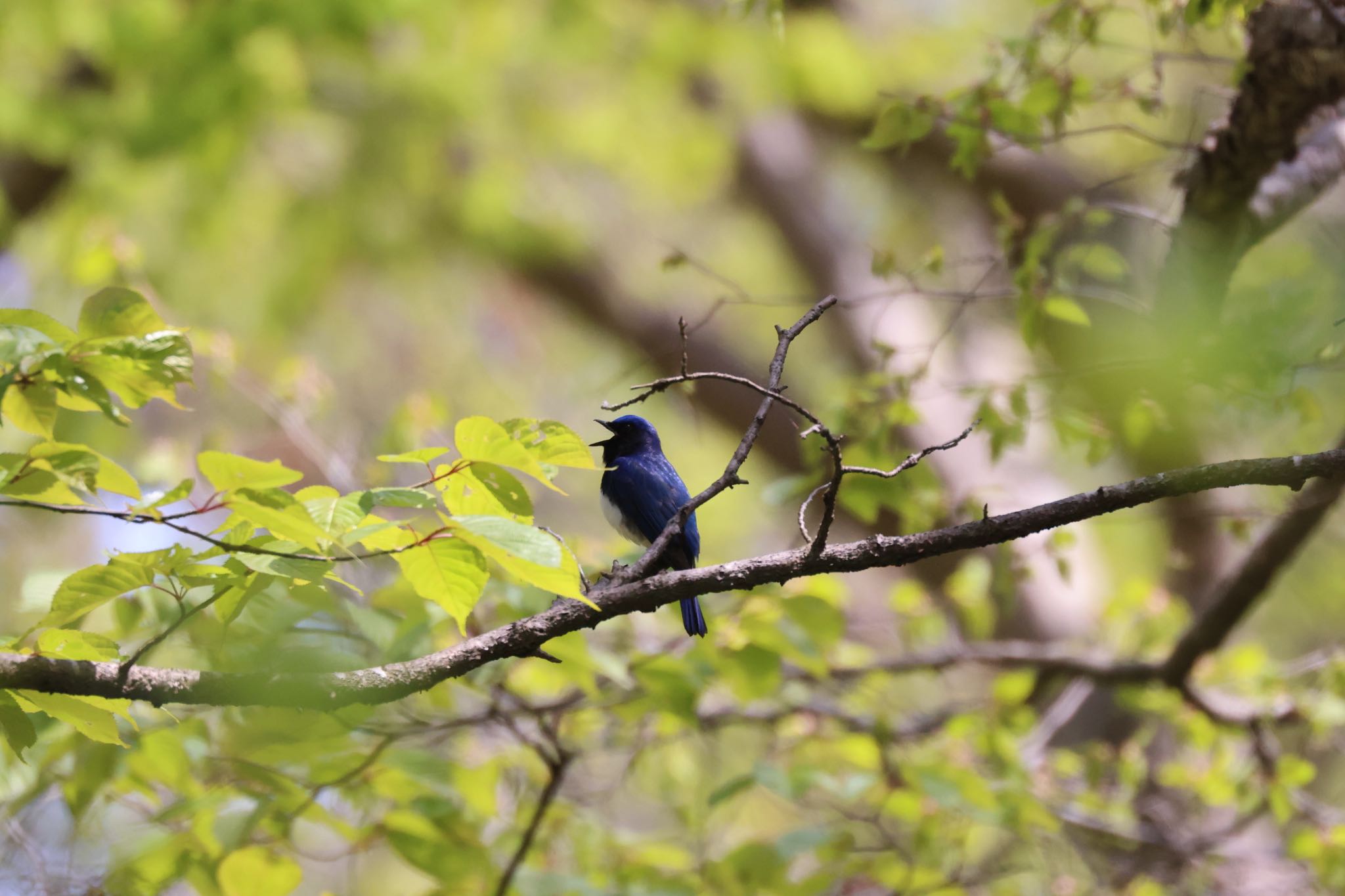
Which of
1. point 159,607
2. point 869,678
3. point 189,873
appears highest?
point 869,678

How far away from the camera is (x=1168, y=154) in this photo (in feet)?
14.3

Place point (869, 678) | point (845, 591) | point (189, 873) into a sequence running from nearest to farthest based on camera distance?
point (189, 873) → point (845, 591) → point (869, 678)

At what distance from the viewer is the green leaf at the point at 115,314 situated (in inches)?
64.9

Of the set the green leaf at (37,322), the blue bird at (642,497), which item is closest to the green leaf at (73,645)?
the green leaf at (37,322)

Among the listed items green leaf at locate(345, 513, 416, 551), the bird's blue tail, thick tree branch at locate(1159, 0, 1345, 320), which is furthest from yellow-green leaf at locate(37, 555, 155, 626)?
thick tree branch at locate(1159, 0, 1345, 320)

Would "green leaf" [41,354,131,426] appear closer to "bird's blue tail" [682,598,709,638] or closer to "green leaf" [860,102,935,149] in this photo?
"bird's blue tail" [682,598,709,638]

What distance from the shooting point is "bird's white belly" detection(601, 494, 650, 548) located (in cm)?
338

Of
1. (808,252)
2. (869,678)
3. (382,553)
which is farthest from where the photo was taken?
(808,252)

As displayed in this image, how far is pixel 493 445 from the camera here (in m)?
1.52

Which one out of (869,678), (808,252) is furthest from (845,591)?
(808,252)

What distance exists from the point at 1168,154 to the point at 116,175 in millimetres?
7153

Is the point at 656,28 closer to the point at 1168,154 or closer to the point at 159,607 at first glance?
the point at 1168,154

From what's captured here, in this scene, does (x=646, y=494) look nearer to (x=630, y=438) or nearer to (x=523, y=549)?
(x=630, y=438)

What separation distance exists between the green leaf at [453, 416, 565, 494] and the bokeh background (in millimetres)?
781
